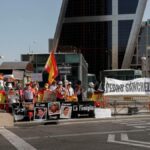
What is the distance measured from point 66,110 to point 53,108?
2.20 ft

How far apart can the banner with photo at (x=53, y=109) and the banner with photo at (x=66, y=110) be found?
0.21 metres

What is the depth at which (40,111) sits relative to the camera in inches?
839

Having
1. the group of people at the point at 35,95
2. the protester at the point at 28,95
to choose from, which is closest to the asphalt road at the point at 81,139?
the protester at the point at 28,95

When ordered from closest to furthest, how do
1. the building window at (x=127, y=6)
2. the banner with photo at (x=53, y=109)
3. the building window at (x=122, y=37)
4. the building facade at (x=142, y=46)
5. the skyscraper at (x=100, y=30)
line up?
the banner with photo at (x=53, y=109) < the building window at (x=127, y=6) < the skyscraper at (x=100, y=30) < the building window at (x=122, y=37) < the building facade at (x=142, y=46)

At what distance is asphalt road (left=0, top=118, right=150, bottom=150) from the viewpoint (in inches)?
507

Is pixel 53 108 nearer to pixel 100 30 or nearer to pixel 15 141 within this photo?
pixel 15 141

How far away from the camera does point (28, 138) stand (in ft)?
49.3

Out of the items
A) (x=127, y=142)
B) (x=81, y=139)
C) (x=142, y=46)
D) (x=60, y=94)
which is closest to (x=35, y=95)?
(x=60, y=94)

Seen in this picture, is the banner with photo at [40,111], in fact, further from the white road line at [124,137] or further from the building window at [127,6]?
the building window at [127,6]

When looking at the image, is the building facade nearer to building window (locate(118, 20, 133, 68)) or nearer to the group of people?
building window (locate(118, 20, 133, 68))

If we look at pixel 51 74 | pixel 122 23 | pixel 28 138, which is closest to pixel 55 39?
pixel 122 23

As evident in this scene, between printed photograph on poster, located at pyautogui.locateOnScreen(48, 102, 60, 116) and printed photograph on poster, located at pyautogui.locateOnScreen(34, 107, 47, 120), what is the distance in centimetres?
24

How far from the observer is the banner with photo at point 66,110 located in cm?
2197

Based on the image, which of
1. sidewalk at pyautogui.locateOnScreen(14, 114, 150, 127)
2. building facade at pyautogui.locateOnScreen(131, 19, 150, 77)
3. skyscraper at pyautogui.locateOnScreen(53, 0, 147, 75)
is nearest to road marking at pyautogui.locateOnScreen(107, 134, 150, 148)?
sidewalk at pyautogui.locateOnScreen(14, 114, 150, 127)
